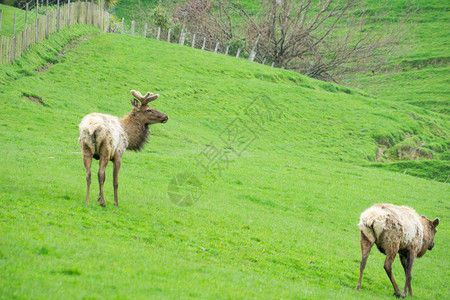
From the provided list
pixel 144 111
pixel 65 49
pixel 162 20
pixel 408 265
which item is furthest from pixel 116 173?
pixel 162 20

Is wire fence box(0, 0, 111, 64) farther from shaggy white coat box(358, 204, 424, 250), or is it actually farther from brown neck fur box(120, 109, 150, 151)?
shaggy white coat box(358, 204, 424, 250)

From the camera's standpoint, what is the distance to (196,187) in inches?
750

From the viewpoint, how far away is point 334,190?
23.9m

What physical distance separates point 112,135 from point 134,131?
1.77 meters

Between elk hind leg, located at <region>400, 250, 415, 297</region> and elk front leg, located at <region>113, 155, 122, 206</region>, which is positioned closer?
elk hind leg, located at <region>400, 250, 415, 297</region>

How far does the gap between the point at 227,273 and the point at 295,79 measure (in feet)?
143

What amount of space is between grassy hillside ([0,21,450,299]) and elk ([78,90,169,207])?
3.68ft

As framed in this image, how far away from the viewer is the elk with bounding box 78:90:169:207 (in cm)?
1162

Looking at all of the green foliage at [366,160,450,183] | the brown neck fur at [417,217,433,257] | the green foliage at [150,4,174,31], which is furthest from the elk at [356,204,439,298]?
the green foliage at [150,4,174,31]

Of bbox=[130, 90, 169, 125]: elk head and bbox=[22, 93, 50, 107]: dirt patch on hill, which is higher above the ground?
bbox=[130, 90, 169, 125]: elk head

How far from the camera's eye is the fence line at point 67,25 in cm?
2857

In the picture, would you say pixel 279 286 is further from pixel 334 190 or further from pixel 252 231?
pixel 334 190

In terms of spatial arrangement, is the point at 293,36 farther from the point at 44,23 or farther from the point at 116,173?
the point at 116,173

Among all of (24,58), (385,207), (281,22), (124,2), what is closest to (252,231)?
(385,207)
